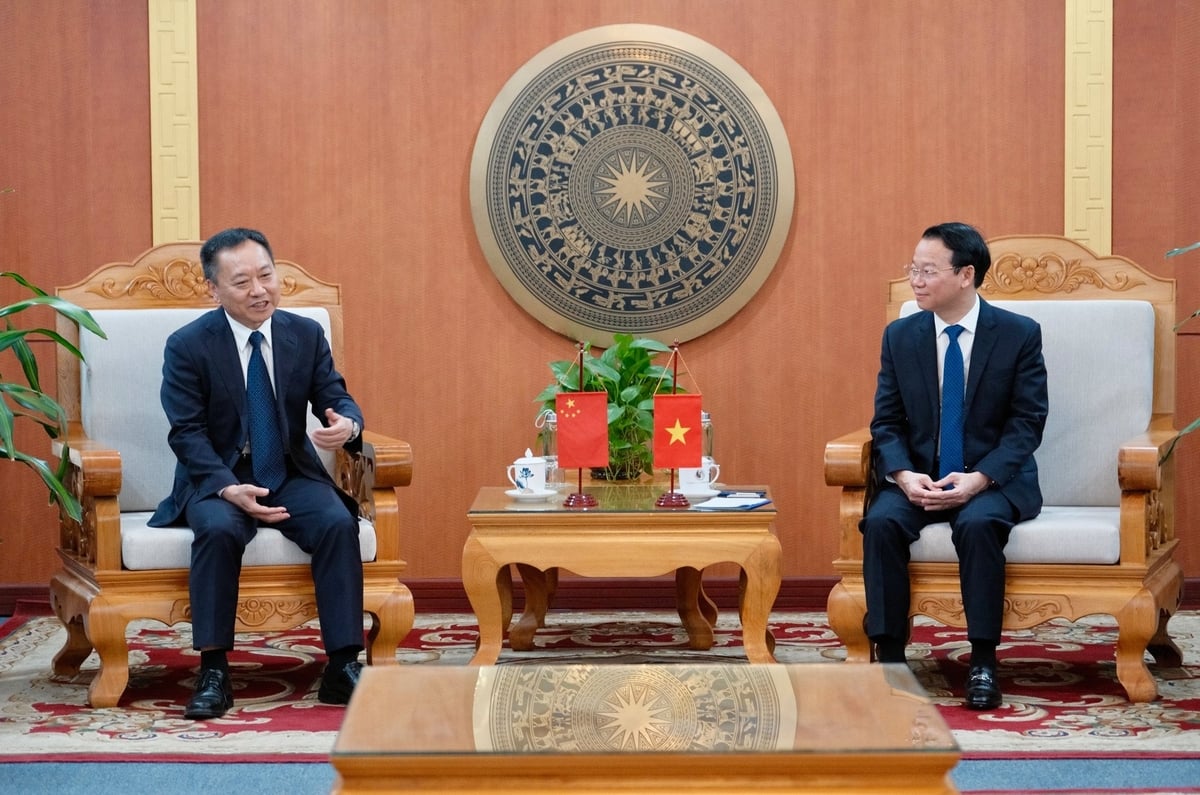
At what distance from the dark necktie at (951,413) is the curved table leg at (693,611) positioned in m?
0.80

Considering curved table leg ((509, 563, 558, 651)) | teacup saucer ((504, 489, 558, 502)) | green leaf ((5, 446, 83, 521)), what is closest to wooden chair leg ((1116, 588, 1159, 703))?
teacup saucer ((504, 489, 558, 502))

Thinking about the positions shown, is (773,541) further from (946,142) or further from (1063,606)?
(946,142)

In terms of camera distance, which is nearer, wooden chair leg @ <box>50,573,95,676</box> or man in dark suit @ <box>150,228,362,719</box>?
man in dark suit @ <box>150,228,362,719</box>

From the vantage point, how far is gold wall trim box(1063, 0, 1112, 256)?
14.3 feet

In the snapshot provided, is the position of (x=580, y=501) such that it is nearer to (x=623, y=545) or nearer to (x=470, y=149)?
(x=623, y=545)

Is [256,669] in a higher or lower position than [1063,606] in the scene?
lower

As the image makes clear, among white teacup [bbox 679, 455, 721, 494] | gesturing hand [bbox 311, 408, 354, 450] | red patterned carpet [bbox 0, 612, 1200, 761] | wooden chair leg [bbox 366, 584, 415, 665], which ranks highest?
gesturing hand [bbox 311, 408, 354, 450]

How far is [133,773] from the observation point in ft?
8.59

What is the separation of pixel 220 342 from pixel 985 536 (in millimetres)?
1839

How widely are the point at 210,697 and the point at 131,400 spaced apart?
0.96m

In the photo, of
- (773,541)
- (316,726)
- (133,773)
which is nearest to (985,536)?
(773,541)

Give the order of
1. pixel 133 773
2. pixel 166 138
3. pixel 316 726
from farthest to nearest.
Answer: pixel 166 138, pixel 316 726, pixel 133 773

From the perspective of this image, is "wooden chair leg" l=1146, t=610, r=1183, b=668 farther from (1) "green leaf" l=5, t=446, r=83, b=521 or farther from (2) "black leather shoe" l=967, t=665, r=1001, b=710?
(1) "green leaf" l=5, t=446, r=83, b=521

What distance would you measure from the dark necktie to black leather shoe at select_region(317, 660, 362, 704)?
147 centimetres
